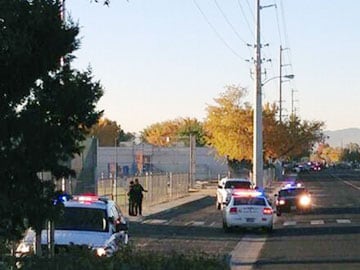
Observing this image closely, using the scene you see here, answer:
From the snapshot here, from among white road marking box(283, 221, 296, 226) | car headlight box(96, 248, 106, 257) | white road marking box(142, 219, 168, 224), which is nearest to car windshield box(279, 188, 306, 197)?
white road marking box(283, 221, 296, 226)

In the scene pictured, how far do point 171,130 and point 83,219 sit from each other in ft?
523

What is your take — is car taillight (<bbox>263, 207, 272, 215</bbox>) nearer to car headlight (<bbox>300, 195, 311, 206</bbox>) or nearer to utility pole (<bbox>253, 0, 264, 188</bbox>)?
car headlight (<bbox>300, 195, 311, 206</bbox>)

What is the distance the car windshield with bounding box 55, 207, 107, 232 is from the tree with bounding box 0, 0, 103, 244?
6236mm

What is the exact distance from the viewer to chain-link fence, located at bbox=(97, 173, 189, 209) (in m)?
43.1

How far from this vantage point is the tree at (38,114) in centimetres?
1022

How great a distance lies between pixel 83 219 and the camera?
17.5m

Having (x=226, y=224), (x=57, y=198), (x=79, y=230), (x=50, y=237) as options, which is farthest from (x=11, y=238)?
(x=226, y=224)

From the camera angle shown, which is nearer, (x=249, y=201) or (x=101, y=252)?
(x=101, y=252)

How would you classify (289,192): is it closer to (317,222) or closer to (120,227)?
(317,222)

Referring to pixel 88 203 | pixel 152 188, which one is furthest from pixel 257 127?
pixel 88 203

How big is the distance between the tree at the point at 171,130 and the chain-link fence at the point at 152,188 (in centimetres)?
8242

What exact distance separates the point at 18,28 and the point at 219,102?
75.3m

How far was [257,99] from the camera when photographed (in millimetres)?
54875

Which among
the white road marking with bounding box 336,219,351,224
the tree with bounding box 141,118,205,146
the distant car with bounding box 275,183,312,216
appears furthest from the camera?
the tree with bounding box 141,118,205,146
